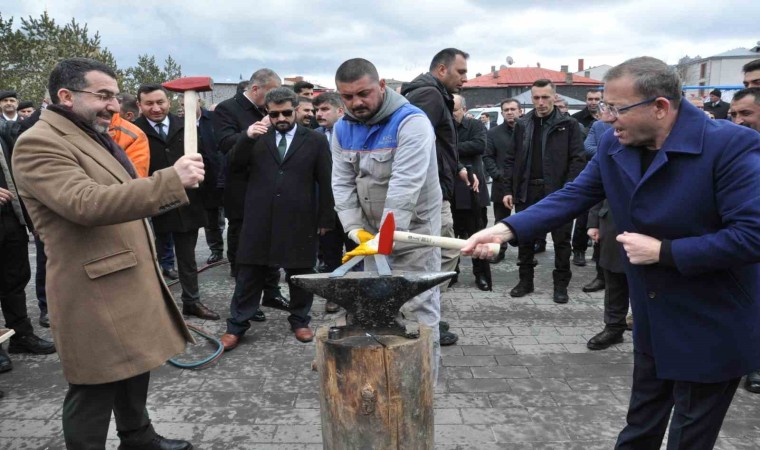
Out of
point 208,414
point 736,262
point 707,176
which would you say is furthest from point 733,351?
point 208,414

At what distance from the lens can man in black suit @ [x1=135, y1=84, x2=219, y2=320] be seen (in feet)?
18.0

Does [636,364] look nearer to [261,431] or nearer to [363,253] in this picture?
[363,253]

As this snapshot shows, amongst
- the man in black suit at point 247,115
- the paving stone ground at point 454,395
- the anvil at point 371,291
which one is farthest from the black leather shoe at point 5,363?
the anvil at point 371,291

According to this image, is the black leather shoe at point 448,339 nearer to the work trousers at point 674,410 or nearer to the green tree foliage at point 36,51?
the work trousers at point 674,410

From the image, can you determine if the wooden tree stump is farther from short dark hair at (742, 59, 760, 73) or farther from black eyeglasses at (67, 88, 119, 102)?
short dark hair at (742, 59, 760, 73)

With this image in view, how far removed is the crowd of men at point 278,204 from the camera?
2467mm

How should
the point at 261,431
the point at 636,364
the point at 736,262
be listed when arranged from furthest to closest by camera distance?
the point at 261,431
the point at 636,364
the point at 736,262

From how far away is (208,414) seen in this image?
12.1 feet

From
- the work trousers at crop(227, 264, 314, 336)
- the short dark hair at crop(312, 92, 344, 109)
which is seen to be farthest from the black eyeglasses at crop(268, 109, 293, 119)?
the short dark hair at crop(312, 92, 344, 109)

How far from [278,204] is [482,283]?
9.55 feet

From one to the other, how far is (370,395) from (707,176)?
1.58 meters

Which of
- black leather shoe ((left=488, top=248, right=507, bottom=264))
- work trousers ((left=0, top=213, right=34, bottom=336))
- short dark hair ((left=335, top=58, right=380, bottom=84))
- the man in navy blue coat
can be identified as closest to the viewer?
the man in navy blue coat

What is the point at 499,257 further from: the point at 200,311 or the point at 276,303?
the point at 200,311

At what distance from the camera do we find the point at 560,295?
6.12 m
